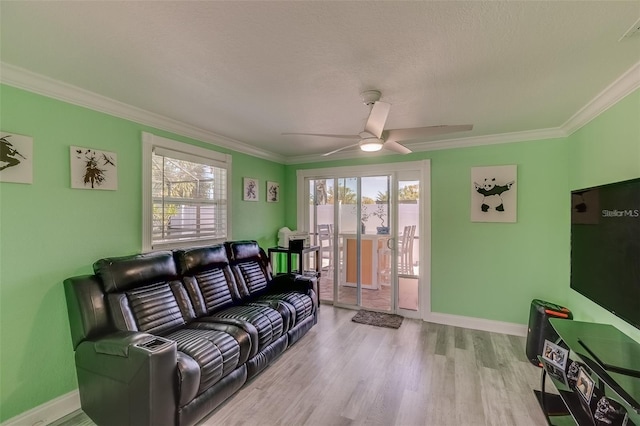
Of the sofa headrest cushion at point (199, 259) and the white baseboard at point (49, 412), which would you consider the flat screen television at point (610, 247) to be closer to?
the sofa headrest cushion at point (199, 259)

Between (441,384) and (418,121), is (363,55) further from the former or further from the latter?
(441,384)

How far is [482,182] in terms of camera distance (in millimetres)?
3570

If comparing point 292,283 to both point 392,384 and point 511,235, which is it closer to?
point 392,384

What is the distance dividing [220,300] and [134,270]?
882mm

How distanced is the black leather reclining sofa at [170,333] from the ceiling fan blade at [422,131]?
202 cm

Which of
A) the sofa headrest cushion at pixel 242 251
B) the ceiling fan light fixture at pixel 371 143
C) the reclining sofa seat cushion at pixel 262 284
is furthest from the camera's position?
the sofa headrest cushion at pixel 242 251

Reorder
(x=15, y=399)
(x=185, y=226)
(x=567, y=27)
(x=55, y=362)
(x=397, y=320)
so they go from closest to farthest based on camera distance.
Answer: (x=567, y=27)
(x=15, y=399)
(x=55, y=362)
(x=185, y=226)
(x=397, y=320)

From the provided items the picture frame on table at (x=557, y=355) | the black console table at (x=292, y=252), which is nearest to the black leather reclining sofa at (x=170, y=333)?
the black console table at (x=292, y=252)

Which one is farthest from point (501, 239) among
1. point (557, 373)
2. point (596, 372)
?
point (596, 372)

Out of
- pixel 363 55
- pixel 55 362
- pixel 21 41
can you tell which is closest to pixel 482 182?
pixel 363 55

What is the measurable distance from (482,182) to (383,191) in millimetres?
1296

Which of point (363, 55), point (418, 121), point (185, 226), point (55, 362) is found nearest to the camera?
point (363, 55)

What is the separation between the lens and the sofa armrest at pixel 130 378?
1.67 metres

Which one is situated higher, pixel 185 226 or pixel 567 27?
pixel 567 27
